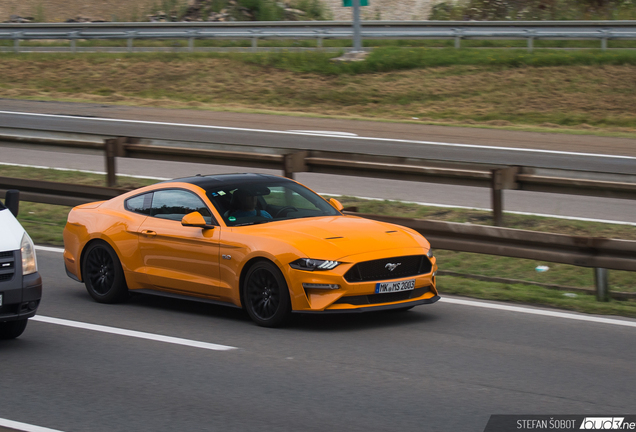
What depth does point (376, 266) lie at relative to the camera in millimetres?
7824

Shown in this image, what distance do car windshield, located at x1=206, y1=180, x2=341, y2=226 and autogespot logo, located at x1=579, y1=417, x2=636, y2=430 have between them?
392cm

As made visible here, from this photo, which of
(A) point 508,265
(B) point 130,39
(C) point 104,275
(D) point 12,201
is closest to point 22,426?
(D) point 12,201

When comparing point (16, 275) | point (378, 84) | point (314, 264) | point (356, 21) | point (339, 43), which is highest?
point (356, 21)

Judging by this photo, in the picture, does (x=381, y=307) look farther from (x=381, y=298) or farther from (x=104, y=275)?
(x=104, y=275)

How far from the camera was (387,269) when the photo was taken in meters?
7.90

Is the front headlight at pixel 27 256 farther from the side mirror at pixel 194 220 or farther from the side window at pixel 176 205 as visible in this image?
the side window at pixel 176 205

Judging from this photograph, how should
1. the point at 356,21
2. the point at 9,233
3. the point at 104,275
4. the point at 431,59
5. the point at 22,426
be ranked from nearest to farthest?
the point at 22,426 < the point at 9,233 < the point at 104,275 < the point at 431,59 < the point at 356,21

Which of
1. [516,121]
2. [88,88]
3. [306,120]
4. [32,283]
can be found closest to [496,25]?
[516,121]

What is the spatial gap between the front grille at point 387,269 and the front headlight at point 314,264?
0.50ft

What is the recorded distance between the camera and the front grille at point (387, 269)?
7.72 metres

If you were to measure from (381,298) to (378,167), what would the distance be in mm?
4269

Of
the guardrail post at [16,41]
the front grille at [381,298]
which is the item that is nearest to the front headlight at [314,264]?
the front grille at [381,298]

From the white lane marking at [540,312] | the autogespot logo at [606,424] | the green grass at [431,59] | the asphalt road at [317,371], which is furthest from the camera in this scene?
the green grass at [431,59]

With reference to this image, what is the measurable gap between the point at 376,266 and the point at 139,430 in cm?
303
